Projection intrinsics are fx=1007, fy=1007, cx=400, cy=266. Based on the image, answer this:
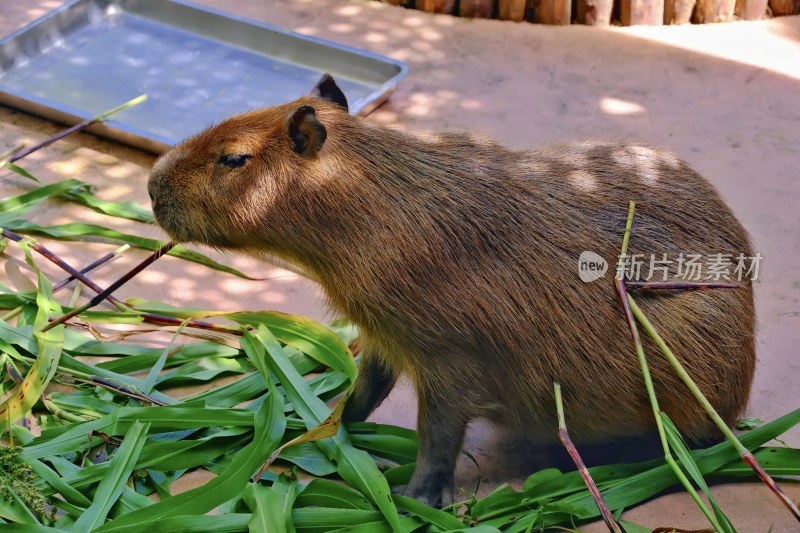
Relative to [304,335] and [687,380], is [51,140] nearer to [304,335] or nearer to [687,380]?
[304,335]

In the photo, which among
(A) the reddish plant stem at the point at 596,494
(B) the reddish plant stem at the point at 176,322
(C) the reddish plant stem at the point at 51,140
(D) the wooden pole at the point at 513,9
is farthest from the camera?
(D) the wooden pole at the point at 513,9

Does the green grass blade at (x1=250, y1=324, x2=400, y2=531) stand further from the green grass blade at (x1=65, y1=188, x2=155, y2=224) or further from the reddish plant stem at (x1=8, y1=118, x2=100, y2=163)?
the reddish plant stem at (x1=8, y1=118, x2=100, y2=163)

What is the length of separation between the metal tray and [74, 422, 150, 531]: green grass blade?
241cm

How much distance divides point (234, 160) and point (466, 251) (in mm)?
846

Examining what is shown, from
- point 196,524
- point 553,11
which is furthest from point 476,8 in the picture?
point 196,524

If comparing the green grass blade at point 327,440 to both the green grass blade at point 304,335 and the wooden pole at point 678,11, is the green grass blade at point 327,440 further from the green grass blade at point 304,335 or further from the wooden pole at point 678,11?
the wooden pole at point 678,11

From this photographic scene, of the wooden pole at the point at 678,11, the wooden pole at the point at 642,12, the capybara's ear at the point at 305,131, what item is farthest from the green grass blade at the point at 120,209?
the wooden pole at the point at 678,11

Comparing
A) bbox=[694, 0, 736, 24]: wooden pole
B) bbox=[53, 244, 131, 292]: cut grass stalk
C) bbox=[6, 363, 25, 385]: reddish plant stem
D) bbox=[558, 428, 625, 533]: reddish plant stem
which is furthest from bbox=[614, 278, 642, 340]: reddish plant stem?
bbox=[694, 0, 736, 24]: wooden pole

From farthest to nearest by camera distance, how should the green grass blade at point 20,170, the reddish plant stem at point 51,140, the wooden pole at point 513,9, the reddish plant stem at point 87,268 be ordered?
the wooden pole at point 513,9
the reddish plant stem at point 51,140
the green grass blade at point 20,170
the reddish plant stem at point 87,268

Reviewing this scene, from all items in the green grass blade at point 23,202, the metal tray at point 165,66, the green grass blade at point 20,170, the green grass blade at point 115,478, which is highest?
the metal tray at point 165,66

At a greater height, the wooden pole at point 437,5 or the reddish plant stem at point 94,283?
the wooden pole at point 437,5

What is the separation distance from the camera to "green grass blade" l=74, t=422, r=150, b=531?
134 inches

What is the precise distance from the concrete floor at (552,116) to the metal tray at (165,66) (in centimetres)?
21

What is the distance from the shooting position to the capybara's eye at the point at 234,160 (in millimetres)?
3410
